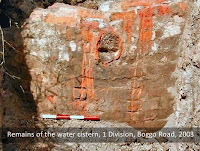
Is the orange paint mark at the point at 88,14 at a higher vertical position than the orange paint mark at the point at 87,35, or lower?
higher

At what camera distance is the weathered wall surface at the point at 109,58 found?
77.7 inches

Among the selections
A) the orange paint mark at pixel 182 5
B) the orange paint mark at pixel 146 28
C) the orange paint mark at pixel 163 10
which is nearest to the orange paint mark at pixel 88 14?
the orange paint mark at pixel 146 28

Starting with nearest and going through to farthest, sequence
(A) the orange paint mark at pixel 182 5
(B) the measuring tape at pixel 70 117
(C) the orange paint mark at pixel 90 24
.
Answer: (A) the orange paint mark at pixel 182 5, (C) the orange paint mark at pixel 90 24, (B) the measuring tape at pixel 70 117

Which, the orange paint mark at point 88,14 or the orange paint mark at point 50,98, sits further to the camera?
the orange paint mark at point 50,98

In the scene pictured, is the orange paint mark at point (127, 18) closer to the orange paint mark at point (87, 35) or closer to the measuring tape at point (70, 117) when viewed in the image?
the orange paint mark at point (87, 35)

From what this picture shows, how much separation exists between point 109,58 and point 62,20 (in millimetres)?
452

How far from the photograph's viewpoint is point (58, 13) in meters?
2.06

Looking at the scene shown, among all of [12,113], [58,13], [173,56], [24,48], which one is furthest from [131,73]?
[12,113]

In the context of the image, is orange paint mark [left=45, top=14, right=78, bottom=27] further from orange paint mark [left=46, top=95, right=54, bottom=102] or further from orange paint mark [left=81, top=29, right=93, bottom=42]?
orange paint mark [left=46, top=95, right=54, bottom=102]

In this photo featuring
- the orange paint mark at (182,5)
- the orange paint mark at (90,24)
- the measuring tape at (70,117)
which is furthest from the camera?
the measuring tape at (70,117)

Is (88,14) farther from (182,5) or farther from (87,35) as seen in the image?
(182,5)

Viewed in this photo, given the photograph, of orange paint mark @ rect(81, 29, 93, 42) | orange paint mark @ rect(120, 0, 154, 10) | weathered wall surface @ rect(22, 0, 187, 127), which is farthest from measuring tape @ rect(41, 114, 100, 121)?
orange paint mark @ rect(120, 0, 154, 10)

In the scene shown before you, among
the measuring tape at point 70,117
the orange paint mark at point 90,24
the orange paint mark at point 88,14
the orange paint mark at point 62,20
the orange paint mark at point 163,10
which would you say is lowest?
the measuring tape at point 70,117

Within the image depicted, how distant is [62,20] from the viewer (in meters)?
2.04
